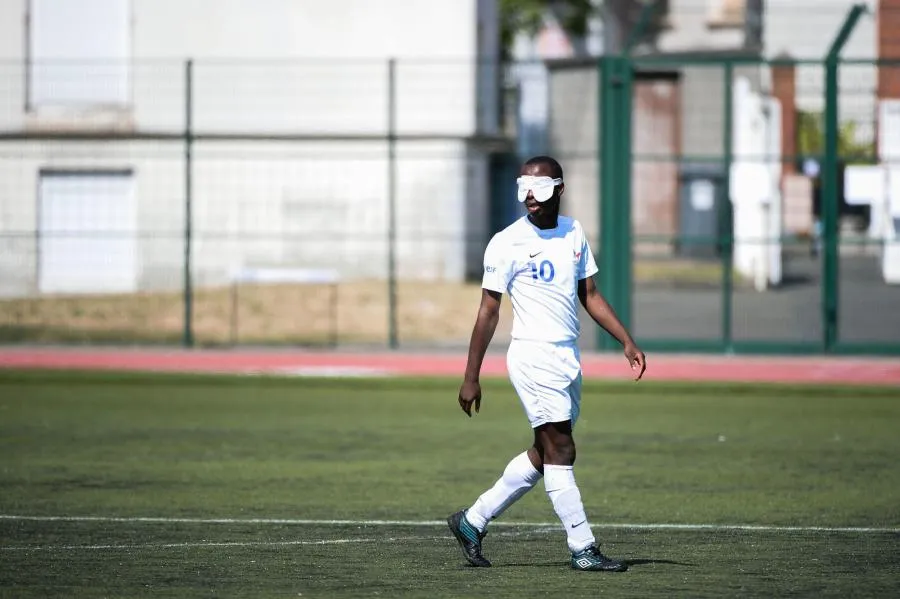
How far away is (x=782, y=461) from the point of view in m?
13.5

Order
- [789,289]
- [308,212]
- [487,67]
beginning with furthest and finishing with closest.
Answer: [487,67] → [308,212] → [789,289]

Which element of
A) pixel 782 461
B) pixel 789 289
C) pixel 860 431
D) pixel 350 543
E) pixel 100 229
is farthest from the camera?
pixel 100 229

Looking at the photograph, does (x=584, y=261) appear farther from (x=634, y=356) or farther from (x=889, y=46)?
(x=889, y=46)

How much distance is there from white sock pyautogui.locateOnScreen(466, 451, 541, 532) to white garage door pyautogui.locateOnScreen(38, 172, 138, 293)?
18201 mm

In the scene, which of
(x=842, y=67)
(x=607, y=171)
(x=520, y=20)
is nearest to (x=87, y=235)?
(x=607, y=171)

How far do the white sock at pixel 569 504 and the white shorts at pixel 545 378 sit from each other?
250 millimetres

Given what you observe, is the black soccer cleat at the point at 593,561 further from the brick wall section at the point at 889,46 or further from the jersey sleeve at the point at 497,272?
the brick wall section at the point at 889,46

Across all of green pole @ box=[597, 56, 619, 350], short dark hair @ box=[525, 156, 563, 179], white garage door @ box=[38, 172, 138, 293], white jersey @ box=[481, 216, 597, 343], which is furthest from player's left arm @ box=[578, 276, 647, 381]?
white garage door @ box=[38, 172, 138, 293]

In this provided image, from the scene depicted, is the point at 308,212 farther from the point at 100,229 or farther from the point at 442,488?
the point at 442,488

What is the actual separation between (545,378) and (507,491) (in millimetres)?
636

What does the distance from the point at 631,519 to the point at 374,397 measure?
8226 millimetres

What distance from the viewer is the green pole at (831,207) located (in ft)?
77.0

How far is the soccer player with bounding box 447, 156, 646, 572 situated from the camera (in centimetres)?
858

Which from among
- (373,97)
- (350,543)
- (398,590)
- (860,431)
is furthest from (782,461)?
(373,97)
